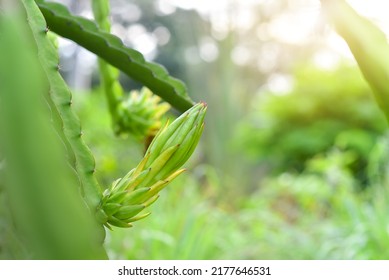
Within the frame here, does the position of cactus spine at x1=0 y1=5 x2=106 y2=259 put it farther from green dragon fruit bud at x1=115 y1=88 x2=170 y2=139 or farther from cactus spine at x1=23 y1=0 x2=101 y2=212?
green dragon fruit bud at x1=115 y1=88 x2=170 y2=139

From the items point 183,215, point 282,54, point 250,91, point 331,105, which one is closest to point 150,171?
point 183,215

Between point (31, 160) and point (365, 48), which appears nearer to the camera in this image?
point (31, 160)

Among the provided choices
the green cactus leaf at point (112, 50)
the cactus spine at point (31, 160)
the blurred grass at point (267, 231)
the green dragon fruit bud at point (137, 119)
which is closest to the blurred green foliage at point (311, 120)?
the blurred grass at point (267, 231)

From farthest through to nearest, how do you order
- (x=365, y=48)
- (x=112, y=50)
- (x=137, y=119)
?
1. (x=137, y=119)
2. (x=112, y=50)
3. (x=365, y=48)

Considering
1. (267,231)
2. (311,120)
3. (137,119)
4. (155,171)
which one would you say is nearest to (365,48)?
(155,171)

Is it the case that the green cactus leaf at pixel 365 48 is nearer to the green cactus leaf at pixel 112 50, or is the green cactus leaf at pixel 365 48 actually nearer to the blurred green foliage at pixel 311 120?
the green cactus leaf at pixel 112 50

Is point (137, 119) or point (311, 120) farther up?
point (311, 120)

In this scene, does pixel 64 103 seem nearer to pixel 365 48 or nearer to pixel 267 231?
pixel 365 48

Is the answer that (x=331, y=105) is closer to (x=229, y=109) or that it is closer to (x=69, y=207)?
(x=229, y=109)
